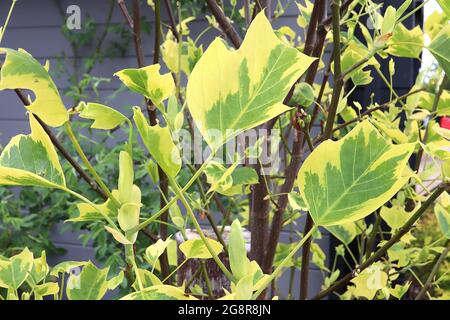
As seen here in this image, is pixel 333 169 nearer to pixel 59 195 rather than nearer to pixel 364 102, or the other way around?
pixel 364 102

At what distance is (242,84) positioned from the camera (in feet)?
0.75

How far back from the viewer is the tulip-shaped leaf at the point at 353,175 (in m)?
0.23

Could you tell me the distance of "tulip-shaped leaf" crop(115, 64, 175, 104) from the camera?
279 mm

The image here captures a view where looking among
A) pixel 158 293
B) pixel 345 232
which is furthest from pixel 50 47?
pixel 158 293

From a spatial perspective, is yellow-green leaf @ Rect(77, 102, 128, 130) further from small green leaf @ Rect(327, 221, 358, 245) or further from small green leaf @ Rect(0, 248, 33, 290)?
small green leaf @ Rect(327, 221, 358, 245)

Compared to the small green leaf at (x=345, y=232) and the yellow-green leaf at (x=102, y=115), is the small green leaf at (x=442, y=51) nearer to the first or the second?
the yellow-green leaf at (x=102, y=115)

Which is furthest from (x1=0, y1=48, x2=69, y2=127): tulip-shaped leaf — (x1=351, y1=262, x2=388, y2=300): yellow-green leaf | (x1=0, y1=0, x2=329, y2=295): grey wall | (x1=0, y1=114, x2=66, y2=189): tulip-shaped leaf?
(x1=0, y1=0, x2=329, y2=295): grey wall

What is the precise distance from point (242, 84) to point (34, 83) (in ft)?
0.32

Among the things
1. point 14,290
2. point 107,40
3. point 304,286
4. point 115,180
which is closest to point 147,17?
point 107,40

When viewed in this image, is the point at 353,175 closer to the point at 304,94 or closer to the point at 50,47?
the point at 304,94

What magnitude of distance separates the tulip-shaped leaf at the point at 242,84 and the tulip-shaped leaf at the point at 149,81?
0.05m

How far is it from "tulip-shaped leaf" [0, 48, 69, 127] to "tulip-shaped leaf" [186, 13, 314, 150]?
70 mm

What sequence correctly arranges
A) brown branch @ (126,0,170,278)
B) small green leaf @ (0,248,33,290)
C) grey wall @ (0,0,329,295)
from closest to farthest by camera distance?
small green leaf @ (0,248,33,290), brown branch @ (126,0,170,278), grey wall @ (0,0,329,295)

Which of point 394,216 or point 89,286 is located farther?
point 394,216
